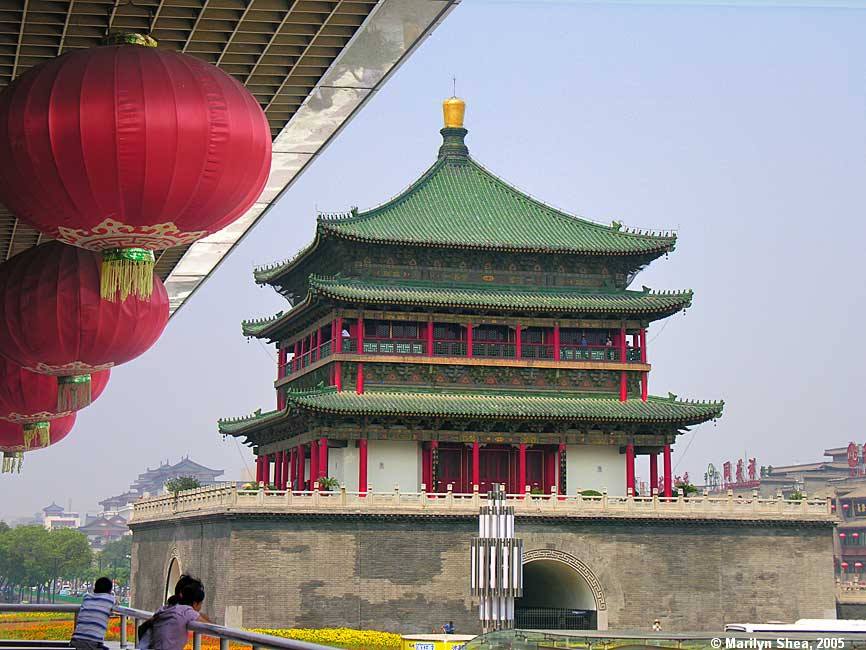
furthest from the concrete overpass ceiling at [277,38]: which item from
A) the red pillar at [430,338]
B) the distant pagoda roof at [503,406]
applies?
the red pillar at [430,338]

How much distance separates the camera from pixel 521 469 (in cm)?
3650

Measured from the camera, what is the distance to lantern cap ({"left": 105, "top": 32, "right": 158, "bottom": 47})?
22.2 feet

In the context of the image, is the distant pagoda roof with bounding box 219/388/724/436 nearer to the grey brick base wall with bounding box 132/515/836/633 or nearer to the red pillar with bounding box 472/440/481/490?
the red pillar with bounding box 472/440/481/490

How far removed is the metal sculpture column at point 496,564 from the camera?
30094 millimetres

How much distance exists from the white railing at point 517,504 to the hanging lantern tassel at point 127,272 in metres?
26.3

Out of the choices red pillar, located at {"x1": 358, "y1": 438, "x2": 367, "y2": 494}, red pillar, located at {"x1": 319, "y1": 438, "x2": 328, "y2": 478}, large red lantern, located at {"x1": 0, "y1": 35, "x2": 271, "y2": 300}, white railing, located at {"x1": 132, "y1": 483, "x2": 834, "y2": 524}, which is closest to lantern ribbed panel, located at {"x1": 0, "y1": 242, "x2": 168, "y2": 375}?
large red lantern, located at {"x1": 0, "y1": 35, "x2": 271, "y2": 300}

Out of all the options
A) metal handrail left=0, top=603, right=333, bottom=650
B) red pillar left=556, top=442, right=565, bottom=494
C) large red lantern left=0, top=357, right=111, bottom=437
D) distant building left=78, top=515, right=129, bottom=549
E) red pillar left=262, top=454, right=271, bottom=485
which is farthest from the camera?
distant building left=78, top=515, right=129, bottom=549

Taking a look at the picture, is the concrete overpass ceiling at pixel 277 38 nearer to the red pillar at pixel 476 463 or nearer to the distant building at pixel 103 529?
the red pillar at pixel 476 463

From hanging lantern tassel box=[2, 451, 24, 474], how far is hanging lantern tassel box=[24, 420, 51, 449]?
0.41 feet

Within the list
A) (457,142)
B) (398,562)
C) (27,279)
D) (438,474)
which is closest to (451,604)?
(398,562)

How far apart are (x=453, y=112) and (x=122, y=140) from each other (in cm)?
3784

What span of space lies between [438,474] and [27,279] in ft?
95.6

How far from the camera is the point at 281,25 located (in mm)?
7293

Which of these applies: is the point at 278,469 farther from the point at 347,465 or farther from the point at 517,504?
the point at 517,504
